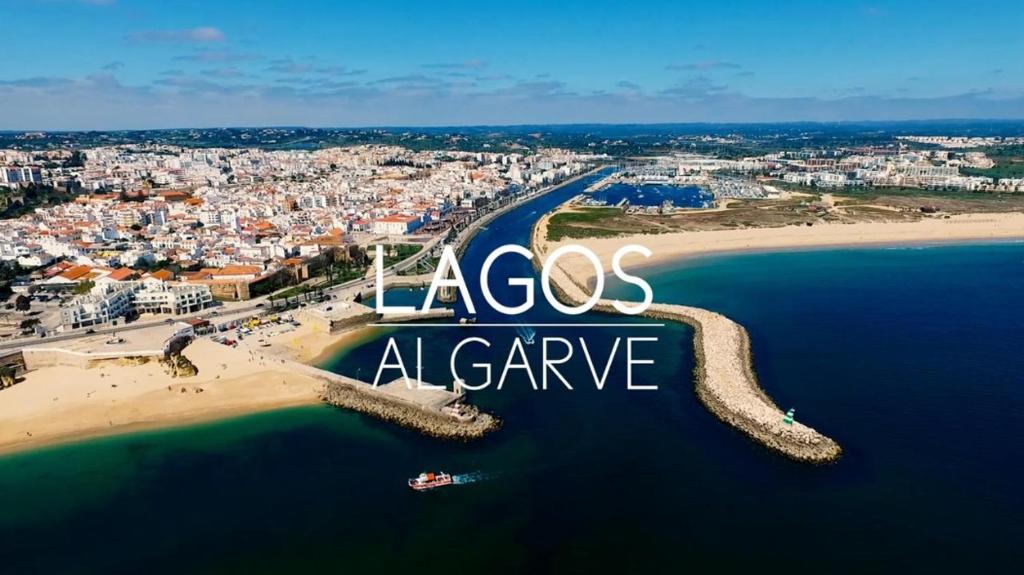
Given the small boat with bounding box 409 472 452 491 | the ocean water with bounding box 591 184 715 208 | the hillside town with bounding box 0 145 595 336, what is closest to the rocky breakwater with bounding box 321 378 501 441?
the small boat with bounding box 409 472 452 491

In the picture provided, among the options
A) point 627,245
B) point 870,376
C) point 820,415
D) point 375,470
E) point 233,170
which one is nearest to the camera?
point 375,470

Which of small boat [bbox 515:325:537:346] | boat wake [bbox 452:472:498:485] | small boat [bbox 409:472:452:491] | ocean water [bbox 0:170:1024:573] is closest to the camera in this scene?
ocean water [bbox 0:170:1024:573]

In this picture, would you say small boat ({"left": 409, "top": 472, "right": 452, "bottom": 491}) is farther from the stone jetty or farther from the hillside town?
the hillside town

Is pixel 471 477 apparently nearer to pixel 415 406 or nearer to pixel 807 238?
pixel 415 406

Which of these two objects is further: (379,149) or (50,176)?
(379,149)

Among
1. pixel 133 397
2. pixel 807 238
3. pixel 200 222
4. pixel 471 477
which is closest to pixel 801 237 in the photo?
pixel 807 238

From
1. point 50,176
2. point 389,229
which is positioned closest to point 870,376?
point 389,229

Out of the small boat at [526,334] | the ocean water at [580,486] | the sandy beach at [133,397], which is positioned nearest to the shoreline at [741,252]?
the ocean water at [580,486]

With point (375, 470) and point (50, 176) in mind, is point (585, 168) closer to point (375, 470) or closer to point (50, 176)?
point (50, 176)
